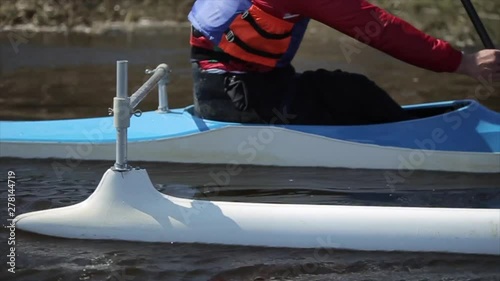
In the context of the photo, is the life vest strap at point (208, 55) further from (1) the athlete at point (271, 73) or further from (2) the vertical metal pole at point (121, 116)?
(2) the vertical metal pole at point (121, 116)

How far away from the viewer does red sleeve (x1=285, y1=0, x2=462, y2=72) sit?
4094 millimetres

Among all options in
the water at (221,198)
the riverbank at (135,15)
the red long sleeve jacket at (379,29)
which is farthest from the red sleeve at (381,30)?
the riverbank at (135,15)

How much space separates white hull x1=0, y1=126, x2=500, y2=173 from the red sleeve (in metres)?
0.43

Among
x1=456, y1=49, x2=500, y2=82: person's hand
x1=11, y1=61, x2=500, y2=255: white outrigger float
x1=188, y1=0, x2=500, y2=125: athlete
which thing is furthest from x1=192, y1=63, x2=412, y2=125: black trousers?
x1=11, y1=61, x2=500, y2=255: white outrigger float

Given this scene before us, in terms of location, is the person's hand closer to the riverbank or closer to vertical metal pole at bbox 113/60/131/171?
vertical metal pole at bbox 113/60/131/171

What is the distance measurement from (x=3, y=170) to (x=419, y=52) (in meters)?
2.00

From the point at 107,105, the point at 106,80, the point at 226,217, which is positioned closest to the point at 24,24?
the point at 106,80

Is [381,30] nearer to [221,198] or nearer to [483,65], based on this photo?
[483,65]

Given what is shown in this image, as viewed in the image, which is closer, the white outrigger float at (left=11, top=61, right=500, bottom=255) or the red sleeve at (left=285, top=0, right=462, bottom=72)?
the white outrigger float at (left=11, top=61, right=500, bottom=255)

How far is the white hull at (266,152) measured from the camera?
4336 mm

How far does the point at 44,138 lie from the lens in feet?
15.3

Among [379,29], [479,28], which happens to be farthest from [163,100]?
[479,28]

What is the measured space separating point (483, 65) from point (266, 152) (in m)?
1.05

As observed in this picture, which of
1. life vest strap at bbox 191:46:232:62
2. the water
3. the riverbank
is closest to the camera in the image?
the water
